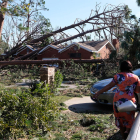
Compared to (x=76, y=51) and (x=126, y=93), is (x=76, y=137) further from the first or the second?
(x=76, y=51)

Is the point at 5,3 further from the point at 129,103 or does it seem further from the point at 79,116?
the point at 129,103

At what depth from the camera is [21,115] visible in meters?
3.79

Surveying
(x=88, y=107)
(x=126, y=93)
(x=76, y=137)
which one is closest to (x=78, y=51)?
(x=88, y=107)

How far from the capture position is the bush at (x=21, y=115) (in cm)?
354

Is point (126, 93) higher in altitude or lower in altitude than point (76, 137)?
higher

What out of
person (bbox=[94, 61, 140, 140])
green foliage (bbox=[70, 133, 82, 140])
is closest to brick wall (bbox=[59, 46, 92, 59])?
green foliage (bbox=[70, 133, 82, 140])

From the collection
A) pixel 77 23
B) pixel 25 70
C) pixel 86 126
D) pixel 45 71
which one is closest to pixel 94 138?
pixel 86 126

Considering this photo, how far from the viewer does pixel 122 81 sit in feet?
10.7

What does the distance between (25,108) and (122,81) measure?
208 centimetres

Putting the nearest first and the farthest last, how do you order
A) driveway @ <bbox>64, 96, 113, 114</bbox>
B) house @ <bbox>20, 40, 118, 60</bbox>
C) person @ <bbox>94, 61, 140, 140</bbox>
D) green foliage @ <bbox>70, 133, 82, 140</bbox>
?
person @ <bbox>94, 61, 140, 140</bbox> < green foliage @ <bbox>70, 133, 82, 140</bbox> < driveway @ <bbox>64, 96, 113, 114</bbox> < house @ <bbox>20, 40, 118, 60</bbox>

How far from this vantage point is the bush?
3537 mm

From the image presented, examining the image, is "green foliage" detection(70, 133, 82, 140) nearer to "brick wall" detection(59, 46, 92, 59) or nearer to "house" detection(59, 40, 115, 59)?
"house" detection(59, 40, 115, 59)

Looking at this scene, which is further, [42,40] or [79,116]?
Result: [42,40]

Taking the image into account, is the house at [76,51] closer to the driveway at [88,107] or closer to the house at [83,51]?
the house at [83,51]
